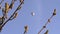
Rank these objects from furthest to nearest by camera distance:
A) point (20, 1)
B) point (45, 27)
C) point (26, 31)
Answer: point (45, 27) < point (26, 31) < point (20, 1)

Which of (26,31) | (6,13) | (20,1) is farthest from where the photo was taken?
(26,31)

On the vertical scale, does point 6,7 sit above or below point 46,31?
above

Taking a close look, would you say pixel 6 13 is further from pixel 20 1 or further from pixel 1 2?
pixel 1 2

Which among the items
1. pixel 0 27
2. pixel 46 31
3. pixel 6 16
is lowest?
pixel 46 31

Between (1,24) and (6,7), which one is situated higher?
(6,7)

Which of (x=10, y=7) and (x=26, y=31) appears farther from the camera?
(x=26, y=31)

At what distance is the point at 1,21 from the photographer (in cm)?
317

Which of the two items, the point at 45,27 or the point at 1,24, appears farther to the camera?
the point at 45,27

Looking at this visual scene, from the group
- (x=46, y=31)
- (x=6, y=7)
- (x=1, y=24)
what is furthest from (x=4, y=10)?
(x=46, y=31)

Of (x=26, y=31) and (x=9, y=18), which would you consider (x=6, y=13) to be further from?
(x=26, y=31)

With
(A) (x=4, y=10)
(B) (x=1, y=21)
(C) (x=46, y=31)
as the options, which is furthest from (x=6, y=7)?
(C) (x=46, y=31)

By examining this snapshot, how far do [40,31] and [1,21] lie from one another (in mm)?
1148

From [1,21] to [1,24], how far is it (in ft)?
0.28

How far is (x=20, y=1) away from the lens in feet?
11.5
